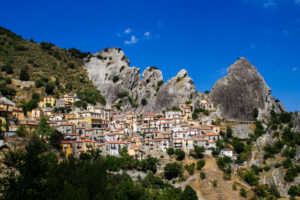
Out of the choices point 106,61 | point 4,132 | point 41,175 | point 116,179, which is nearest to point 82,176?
point 41,175

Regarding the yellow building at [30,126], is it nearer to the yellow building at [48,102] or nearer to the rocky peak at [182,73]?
the yellow building at [48,102]

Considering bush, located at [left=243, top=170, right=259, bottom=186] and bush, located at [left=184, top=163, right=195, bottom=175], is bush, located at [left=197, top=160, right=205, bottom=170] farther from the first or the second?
bush, located at [left=243, top=170, right=259, bottom=186]

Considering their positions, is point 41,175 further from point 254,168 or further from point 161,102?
point 161,102

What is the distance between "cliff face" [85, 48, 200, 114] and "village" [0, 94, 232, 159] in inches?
601

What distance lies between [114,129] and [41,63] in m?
53.3

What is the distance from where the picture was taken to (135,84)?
125 meters

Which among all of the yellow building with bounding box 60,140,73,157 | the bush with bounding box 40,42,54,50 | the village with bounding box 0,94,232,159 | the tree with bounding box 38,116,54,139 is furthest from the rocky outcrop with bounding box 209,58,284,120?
the bush with bounding box 40,42,54,50

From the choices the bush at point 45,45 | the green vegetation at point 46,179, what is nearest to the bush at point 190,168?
the green vegetation at point 46,179

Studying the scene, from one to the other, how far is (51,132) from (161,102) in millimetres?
48876

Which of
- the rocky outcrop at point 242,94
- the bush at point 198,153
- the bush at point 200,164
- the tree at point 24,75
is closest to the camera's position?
the bush at point 200,164

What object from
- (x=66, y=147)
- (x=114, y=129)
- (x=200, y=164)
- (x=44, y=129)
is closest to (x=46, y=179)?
(x=66, y=147)

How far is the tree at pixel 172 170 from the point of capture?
6444 cm

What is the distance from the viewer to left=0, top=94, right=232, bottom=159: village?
68.8 m

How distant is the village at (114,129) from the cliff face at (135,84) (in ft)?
50.1
